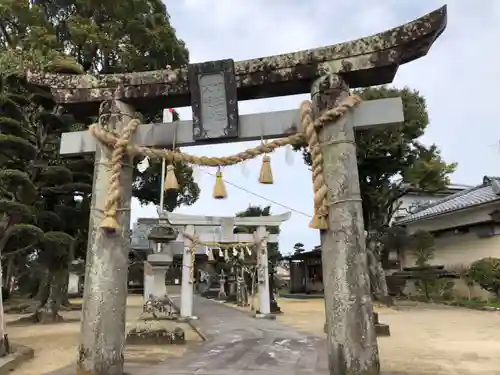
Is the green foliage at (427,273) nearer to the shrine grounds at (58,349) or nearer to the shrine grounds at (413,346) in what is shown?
the shrine grounds at (413,346)

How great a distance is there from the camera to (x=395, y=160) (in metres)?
19.0

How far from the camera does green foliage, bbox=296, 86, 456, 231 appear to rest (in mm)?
18453

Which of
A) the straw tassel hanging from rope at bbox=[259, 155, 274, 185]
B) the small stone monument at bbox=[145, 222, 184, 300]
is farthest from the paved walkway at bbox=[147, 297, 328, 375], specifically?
the straw tassel hanging from rope at bbox=[259, 155, 274, 185]

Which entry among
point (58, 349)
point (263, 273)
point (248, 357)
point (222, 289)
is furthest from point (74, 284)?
point (248, 357)

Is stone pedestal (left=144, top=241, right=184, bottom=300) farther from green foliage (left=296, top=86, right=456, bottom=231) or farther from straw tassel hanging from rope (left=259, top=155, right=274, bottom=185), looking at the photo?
green foliage (left=296, top=86, right=456, bottom=231)

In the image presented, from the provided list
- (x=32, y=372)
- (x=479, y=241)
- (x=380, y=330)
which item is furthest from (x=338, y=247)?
(x=479, y=241)

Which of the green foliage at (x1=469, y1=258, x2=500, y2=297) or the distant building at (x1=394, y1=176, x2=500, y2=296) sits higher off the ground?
the distant building at (x1=394, y1=176, x2=500, y2=296)

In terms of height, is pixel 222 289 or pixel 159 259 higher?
pixel 159 259

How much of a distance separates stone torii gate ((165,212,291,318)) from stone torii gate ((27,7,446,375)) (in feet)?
32.7

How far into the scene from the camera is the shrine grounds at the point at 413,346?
6.20 m

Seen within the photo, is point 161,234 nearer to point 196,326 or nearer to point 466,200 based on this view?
point 196,326

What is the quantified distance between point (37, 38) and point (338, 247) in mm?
12073

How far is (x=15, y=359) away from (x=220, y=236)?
962 cm

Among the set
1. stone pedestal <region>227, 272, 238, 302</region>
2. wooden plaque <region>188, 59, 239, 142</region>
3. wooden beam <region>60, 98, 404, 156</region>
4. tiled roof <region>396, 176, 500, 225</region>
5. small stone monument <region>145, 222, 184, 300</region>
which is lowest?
stone pedestal <region>227, 272, 238, 302</region>
